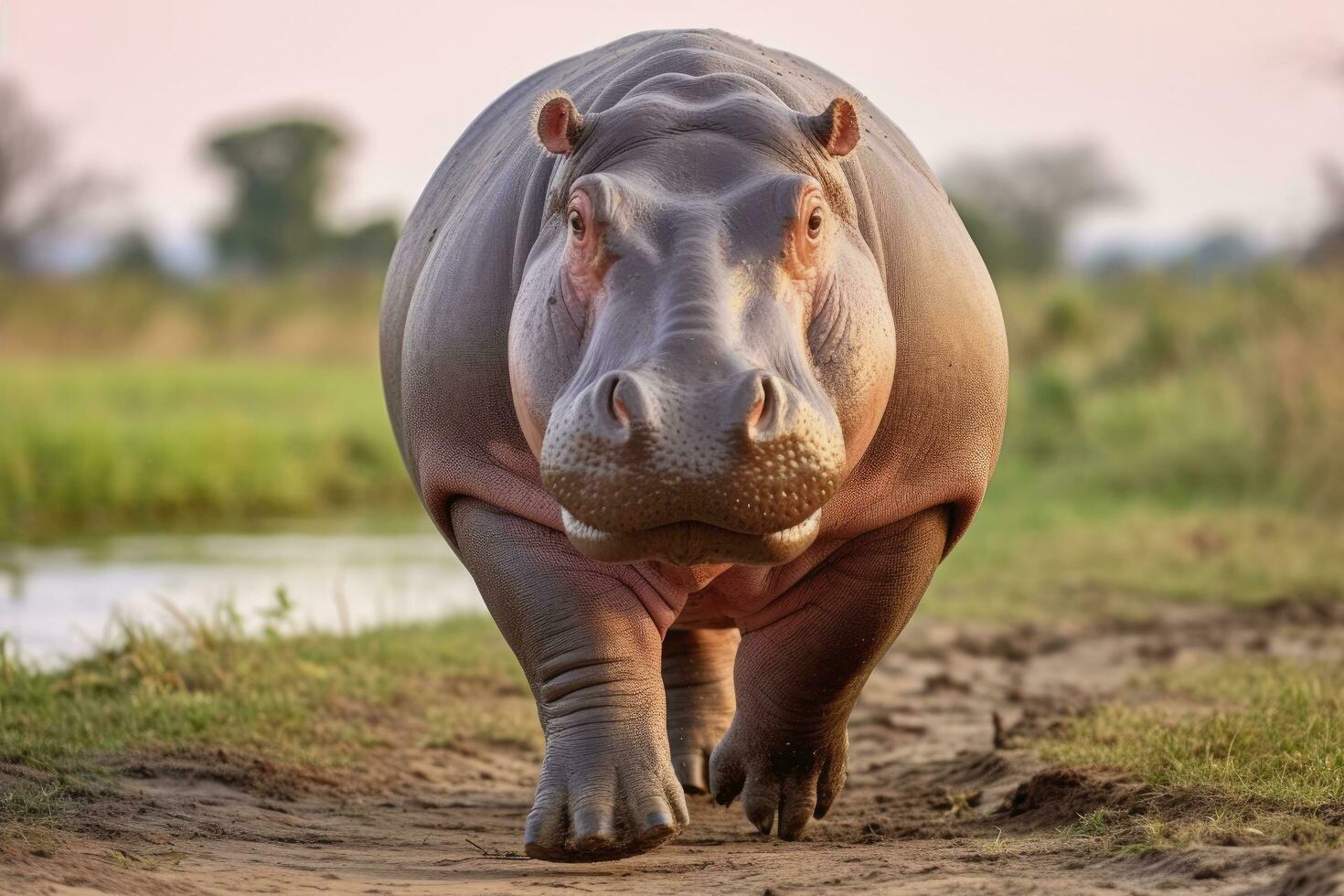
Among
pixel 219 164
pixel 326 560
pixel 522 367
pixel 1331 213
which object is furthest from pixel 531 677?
pixel 219 164

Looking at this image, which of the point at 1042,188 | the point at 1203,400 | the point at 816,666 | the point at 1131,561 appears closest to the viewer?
the point at 816,666

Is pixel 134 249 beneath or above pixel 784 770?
above

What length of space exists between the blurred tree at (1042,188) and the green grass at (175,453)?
34.0 meters

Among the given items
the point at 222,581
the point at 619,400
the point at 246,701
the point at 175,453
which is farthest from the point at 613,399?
the point at 175,453

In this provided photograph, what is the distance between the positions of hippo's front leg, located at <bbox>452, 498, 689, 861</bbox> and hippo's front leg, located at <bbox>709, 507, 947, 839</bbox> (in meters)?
0.34

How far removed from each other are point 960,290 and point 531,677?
1310 millimetres

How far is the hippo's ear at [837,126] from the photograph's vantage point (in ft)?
12.5

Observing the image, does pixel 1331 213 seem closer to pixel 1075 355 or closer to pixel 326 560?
pixel 1075 355

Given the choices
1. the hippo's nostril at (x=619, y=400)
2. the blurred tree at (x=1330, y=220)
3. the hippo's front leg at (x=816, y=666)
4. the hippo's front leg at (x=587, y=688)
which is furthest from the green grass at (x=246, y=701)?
the blurred tree at (x=1330, y=220)

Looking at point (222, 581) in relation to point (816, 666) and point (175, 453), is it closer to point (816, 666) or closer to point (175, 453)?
point (175, 453)

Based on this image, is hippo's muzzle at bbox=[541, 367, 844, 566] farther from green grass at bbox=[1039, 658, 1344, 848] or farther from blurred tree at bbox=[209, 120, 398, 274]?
blurred tree at bbox=[209, 120, 398, 274]

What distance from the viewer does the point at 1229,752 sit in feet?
13.9

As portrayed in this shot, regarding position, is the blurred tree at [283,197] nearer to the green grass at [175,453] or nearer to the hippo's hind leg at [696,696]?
the green grass at [175,453]

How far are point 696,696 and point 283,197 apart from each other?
132ft
